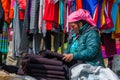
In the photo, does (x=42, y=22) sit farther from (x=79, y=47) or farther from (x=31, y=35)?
(x=79, y=47)

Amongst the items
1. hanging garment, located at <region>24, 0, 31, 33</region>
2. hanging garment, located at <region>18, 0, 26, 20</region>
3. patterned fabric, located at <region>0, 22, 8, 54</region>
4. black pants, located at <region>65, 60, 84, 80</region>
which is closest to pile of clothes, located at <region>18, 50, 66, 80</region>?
black pants, located at <region>65, 60, 84, 80</region>

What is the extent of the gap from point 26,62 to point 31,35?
3.16 m

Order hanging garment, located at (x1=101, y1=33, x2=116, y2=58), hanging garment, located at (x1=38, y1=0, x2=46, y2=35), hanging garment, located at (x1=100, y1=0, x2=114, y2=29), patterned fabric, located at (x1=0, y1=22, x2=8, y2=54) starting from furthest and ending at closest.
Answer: patterned fabric, located at (x1=0, y1=22, x2=8, y2=54)
hanging garment, located at (x1=101, y1=33, x2=116, y2=58)
hanging garment, located at (x1=38, y1=0, x2=46, y2=35)
hanging garment, located at (x1=100, y1=0, x2=114, y2=29)

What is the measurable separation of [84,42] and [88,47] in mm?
106

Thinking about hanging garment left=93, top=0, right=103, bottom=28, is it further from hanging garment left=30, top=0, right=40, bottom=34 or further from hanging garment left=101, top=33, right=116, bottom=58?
Answer: hanging garment left=30, top=0, right=40, bottom=34

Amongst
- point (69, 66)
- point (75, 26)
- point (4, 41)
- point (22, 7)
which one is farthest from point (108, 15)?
point (69, 66)

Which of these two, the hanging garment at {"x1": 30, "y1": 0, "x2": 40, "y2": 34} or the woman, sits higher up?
the hanging garment at {"x1": 30, "y1": 0, "x2": 40, "y2": 34}

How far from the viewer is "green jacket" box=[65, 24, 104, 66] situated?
4.60 metres

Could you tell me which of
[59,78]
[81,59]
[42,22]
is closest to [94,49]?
[81,59]

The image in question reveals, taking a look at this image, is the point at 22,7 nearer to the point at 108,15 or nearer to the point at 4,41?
the point at 4,41

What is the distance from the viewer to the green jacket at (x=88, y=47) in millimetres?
4602

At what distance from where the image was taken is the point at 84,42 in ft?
15.5

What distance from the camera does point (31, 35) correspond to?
7465mm

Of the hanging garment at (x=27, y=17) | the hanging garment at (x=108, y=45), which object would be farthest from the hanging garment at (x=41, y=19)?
the hanging garment at (x=108, y=45)
